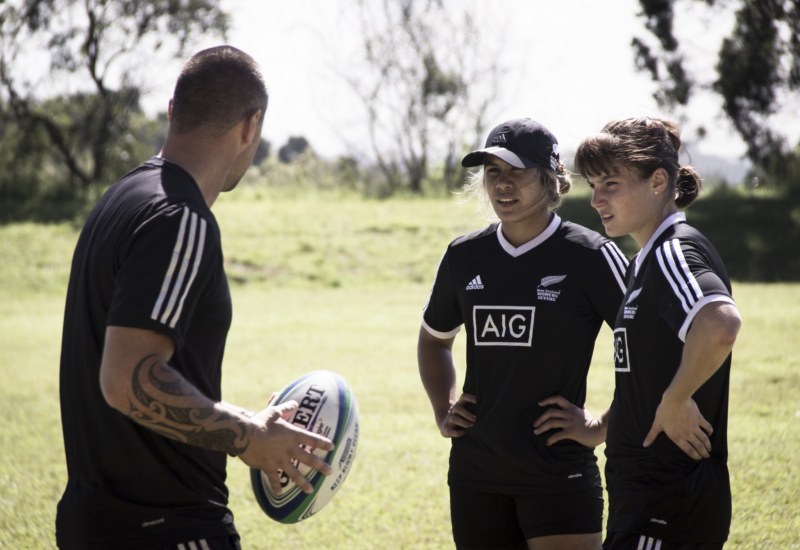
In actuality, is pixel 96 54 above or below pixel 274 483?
above

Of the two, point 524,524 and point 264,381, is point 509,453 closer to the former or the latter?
point 524,524

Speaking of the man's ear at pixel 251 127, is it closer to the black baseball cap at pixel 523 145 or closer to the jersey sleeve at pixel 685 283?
the black baseball cap at pixel 523 145

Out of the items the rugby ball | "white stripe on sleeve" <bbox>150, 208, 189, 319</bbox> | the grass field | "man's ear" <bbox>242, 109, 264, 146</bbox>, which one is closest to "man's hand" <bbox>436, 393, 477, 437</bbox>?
the rugby ball

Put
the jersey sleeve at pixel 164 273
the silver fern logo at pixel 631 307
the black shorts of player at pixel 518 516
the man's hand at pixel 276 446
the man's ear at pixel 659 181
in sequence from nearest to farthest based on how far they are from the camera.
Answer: the jersey sleeve at pixel 164 273
the man's hand at pixel 276 446
the silver fern logo at pixel 631 307
the man's ear at pixel 659 181
the black shorts of player at pixel 518 516

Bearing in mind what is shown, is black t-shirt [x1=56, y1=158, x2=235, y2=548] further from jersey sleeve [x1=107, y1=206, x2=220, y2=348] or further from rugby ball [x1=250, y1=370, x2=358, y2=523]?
rugby ball [x1=250, y1=370, x2=358, y2=523]

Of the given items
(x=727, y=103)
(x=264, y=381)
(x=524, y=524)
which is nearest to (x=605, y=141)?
(x=524, y=524)

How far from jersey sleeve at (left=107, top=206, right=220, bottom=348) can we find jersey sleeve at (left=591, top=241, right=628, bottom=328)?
5.22ft

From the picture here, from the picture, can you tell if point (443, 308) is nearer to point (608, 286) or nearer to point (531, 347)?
point (531, 347)

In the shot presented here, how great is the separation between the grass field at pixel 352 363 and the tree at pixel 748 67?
268 inches

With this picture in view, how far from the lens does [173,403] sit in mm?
2482

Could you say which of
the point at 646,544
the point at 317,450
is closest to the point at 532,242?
the point at 317,450

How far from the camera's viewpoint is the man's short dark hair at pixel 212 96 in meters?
2.73

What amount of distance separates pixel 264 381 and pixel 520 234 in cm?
831

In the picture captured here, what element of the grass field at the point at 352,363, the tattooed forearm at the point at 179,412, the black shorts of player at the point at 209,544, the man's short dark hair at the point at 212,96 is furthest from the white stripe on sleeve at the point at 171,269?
the grass field at the point at 352,363
